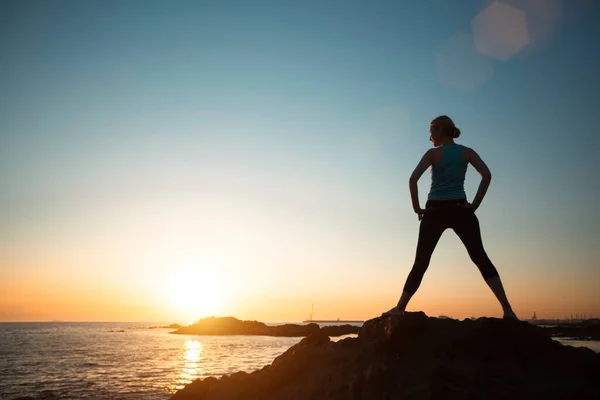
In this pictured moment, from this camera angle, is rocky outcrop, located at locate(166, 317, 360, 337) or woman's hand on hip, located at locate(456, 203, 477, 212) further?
rocky outcrop, located at locate(166, 317, 360, 337)

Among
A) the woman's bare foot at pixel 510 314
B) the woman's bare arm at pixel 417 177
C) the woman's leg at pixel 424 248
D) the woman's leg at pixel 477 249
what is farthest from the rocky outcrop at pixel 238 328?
the woman's bare arm at pixel 417 177

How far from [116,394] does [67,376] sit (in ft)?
40.3

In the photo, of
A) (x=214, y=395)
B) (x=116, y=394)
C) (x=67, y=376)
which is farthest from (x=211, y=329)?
(x=214, y=395)

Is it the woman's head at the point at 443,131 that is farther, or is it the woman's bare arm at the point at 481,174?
the woman's head at the point at 443,131

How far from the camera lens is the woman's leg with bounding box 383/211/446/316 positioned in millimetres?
5469

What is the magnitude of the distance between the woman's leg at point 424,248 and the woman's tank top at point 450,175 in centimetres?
34

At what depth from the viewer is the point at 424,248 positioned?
5.53 metres

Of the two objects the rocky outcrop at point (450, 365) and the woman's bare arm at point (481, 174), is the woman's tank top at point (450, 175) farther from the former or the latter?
the rocky outcrop at point (450, 365)

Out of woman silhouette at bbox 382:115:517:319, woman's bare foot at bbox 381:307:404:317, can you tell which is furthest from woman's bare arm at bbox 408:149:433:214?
woman's bare foot at bbox 381:307:404:317

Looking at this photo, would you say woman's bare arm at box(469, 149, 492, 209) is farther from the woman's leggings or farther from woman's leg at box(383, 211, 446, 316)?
woman's leg at box(383, 211, 446, 316)

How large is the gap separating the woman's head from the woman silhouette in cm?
2

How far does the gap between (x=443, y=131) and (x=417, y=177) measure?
867mm

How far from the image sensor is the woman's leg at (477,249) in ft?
17.5

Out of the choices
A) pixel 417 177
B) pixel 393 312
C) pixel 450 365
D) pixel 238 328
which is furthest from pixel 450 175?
pixel 238 328
